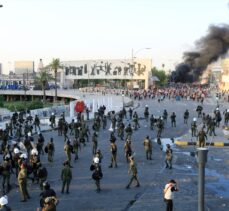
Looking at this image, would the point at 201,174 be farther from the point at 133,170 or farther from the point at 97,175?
the point at 133,170

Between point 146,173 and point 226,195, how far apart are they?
400 cm

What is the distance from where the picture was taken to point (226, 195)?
47.4 feet

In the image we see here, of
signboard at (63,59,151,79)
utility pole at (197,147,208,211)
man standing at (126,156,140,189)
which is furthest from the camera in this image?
signboard at (63,59,151,79)

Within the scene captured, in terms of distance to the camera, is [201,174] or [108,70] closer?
[201,174]

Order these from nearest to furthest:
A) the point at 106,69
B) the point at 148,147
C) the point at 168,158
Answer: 1. the point at 168,158
2. the point at 148,147
3. the point at 106,69

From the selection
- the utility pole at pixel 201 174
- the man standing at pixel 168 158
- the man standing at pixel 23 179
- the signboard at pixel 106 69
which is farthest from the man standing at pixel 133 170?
the signboard at pixel 106 69

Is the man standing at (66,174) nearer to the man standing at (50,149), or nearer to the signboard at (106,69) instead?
the man standing at (50,149)

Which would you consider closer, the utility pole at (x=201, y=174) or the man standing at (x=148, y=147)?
the utility pole at (x=201, y=174)

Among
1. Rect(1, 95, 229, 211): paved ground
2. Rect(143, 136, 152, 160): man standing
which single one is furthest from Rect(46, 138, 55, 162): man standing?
Rect(143, 136, 152, 160): man standing

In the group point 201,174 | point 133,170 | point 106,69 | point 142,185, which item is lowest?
point 142,185

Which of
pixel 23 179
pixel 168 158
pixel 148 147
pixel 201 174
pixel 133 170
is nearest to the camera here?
pixel 201 174

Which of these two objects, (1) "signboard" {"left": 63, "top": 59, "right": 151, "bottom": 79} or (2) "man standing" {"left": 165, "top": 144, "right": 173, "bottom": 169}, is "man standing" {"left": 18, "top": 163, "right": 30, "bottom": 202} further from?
(1) "signboard" {"left": 63, "top": 59, "right": 151, "bottom": 79}

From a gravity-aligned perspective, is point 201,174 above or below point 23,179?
above

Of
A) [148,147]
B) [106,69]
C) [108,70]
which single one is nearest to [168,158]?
[148,147]
